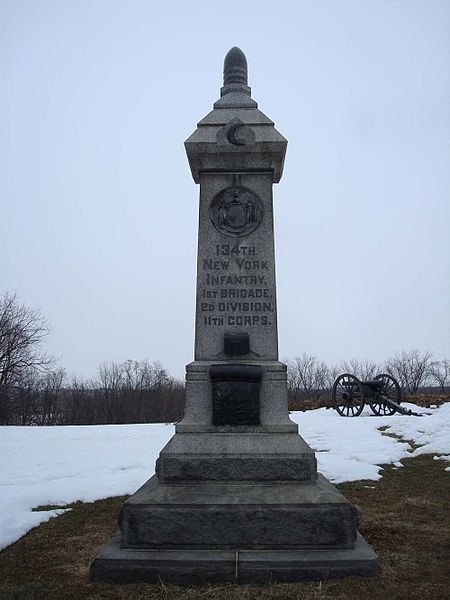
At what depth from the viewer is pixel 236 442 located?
3988mm

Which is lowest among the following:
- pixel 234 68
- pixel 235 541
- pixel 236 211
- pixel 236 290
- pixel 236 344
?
pixel 235 541

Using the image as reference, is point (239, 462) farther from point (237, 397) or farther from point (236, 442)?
point (237, 397)

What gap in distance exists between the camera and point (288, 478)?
3.82 meters

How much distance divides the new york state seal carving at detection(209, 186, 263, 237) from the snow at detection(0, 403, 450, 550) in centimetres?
351

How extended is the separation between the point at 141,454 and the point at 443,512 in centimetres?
477

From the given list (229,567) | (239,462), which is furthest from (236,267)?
(229,567)

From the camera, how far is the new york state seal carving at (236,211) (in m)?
4.69

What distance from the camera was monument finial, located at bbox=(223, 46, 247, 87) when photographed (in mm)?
5242

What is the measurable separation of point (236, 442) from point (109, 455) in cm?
435

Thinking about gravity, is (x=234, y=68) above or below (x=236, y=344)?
above

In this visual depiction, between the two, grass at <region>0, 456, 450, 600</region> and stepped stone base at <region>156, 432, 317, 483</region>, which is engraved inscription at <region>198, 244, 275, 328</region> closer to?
stepped stone base at <region>156, 432, 317, 483</region>

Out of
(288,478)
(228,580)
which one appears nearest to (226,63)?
(288,478)

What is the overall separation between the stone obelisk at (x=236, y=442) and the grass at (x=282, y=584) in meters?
0.15

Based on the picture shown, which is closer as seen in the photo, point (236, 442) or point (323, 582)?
point (323, 582)
